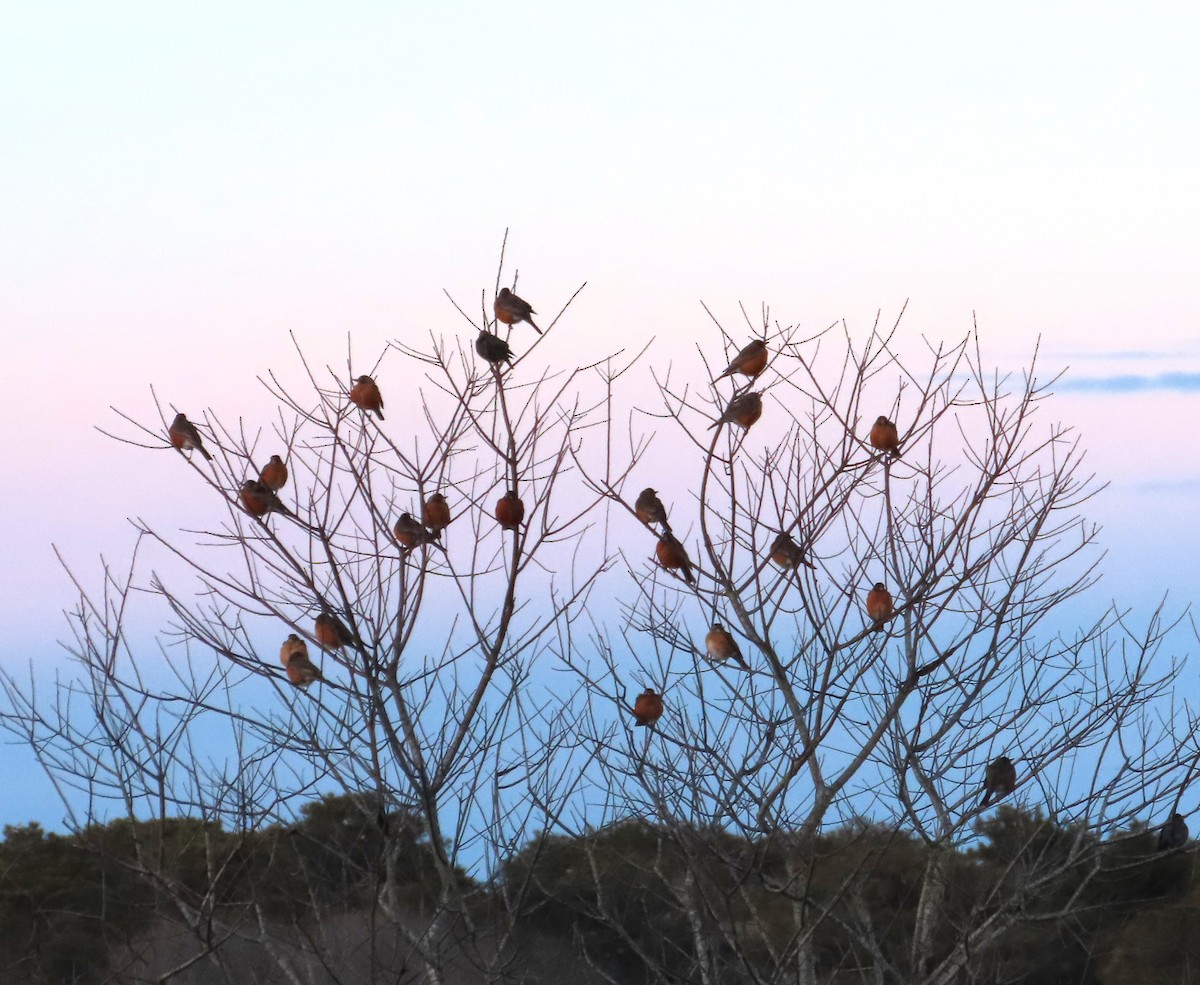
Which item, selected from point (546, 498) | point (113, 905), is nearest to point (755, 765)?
point (546, 498)

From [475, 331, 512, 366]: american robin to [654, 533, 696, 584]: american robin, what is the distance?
1341mm

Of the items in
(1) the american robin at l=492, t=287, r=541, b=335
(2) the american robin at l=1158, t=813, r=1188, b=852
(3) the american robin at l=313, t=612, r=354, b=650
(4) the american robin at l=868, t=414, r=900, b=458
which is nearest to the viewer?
(3) the american robin at l=313, t=612, r=354, b=650

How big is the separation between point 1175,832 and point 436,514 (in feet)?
16.0

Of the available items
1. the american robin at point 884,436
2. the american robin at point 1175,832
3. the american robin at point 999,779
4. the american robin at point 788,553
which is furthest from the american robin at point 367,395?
the american robin at point 1175,832

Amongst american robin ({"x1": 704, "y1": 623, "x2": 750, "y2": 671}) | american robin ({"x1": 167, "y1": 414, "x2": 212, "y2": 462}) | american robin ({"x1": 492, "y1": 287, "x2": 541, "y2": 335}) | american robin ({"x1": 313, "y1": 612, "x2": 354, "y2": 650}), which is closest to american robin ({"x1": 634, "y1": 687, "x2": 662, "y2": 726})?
american robin ({"x1": 704, "y1": 623, "x2": 750, "y2": 671})

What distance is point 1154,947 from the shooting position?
16.4m

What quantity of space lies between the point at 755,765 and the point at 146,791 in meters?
3.12

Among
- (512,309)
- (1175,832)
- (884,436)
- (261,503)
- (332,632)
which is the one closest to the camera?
(332,632)

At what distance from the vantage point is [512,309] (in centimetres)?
725

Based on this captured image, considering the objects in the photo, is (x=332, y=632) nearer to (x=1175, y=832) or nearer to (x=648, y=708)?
(x=648, y=708)

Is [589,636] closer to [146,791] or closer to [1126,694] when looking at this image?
[146,791]

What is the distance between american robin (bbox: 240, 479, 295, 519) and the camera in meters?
6.84

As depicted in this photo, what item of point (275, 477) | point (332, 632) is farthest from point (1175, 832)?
point (275, 477)

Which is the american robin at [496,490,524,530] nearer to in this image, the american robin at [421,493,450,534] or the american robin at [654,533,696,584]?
the american robin at [421,493,450,534]
